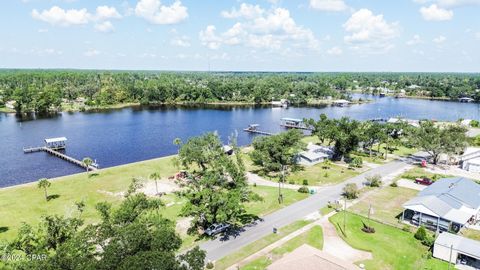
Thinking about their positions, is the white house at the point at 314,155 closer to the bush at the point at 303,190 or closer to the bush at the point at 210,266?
the bush at the point at 303,190

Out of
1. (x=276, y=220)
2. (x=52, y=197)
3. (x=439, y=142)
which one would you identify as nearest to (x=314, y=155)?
(x=439, y=142)

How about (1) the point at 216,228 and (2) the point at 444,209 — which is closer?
(1) the point at 216,228

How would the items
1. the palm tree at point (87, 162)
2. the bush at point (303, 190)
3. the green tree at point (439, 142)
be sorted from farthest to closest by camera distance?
the green tree at point (439, 142), the palm tree at point (87, 162), the bush at point (303, 190)

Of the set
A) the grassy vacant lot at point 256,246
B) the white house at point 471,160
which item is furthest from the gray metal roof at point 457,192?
the white house at point 471,160

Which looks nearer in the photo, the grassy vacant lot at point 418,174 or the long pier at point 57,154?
the grassy vacant lot at point 418,174

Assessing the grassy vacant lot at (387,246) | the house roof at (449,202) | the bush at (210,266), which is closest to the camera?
the bush at (210,266)

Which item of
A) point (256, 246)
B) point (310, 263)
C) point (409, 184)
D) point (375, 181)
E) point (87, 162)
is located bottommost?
point (256, 246)

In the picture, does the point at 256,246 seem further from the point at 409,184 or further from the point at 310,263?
the point at 409,184
